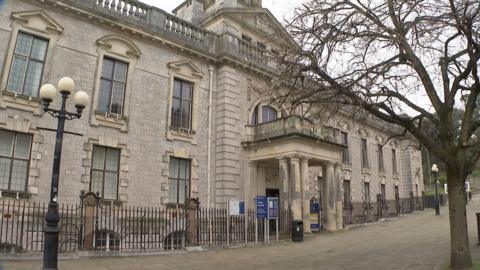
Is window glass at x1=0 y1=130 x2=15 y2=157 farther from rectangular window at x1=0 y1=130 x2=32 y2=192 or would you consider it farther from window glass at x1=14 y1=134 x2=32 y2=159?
window glass at x1=14 y1=134 x2=32 y2=159

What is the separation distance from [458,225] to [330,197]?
14025 millimetres

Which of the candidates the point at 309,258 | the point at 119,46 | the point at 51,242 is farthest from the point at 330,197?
the point at 51,242

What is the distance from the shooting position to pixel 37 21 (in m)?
16.6

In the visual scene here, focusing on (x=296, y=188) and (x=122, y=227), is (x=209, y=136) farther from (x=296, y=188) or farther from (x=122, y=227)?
(x=122, y=227)

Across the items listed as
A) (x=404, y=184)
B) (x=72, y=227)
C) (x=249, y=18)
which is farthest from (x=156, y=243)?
(x=404, y=184)

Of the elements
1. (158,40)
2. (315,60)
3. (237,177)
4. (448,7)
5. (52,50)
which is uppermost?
(158,40)

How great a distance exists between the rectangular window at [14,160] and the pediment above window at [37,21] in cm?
438

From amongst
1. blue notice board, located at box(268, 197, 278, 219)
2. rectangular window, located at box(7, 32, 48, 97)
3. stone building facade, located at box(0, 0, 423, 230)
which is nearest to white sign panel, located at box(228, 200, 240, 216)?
blue notice board, located at box(268, 197, 278, 219)

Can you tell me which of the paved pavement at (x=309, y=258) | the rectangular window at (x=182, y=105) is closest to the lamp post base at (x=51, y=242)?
the paved pavement at (x=309, y=258)

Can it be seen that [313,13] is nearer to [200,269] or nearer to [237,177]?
[200,269]

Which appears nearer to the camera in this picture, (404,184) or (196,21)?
(196,21)

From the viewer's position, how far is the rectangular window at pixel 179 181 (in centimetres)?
2053

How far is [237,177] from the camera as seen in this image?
73.9 feet

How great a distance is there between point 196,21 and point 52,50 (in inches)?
533
